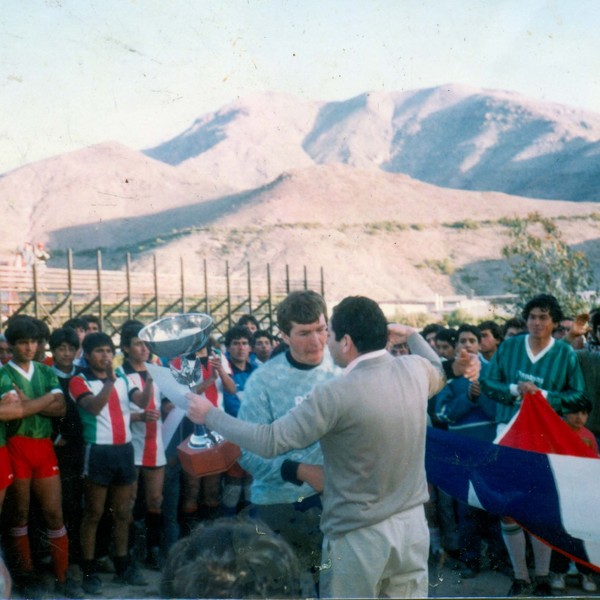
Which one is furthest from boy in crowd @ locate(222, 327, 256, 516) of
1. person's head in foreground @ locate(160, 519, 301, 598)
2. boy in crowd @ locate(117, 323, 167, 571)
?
person's head in foreground @ locate(160, 519, 301, 598)

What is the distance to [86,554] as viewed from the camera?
4605 millimetres

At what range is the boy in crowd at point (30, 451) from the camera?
4.19 m

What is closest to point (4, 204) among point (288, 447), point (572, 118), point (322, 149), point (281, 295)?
point (281, 295)

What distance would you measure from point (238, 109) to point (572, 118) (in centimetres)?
A: 5432

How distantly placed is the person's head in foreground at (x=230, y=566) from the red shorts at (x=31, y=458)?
3025 millimetres

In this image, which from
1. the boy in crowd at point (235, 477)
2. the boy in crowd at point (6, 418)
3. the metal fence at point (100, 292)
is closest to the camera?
the boy in crowd at point (6, 418)

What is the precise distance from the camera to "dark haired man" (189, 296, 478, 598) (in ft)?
7.83

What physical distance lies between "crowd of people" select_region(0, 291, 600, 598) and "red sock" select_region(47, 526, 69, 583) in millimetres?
13

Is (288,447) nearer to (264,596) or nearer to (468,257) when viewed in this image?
(264,596)

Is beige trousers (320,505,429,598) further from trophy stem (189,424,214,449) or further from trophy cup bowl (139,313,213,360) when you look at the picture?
trophy cup bowl (139,313,213,360)

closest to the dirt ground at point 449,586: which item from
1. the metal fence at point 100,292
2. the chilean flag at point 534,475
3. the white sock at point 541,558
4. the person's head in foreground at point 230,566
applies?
the white sock at point 541,558

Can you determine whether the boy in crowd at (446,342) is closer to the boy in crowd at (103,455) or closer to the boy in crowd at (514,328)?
the boy in crowd at (514,328)

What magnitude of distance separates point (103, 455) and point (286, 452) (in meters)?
2.54

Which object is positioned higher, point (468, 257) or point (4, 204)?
point (4, 204)
